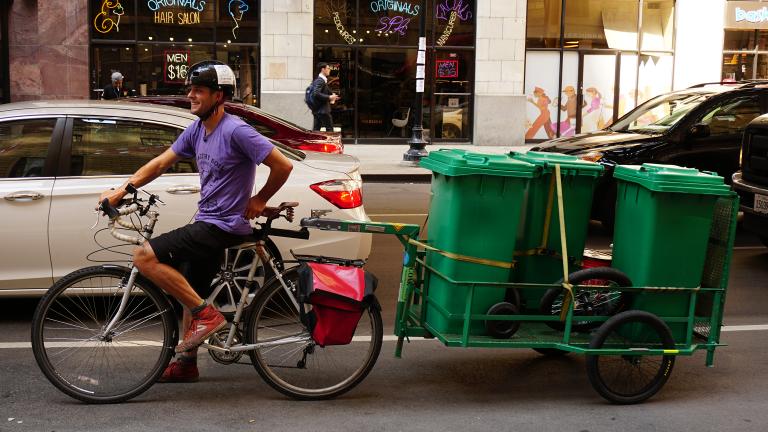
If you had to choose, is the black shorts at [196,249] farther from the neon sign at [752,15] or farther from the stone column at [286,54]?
the neon sign at [752,15]

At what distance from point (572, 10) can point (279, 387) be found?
1890cm

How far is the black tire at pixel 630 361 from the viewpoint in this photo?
5.20m

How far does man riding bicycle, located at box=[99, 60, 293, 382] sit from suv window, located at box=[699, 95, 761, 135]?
7555 millimetres

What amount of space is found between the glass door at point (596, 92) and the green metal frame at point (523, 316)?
689 inches

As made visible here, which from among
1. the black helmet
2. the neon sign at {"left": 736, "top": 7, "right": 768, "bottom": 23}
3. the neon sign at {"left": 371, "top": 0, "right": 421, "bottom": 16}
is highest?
the neon sign at {"left": 736, "top": 7, "right": 768, "bottom": 23}

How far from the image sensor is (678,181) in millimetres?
5234

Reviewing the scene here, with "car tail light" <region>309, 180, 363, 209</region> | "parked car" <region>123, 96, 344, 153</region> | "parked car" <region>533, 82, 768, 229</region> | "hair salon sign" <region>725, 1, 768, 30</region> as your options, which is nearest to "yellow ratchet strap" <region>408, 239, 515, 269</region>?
"car tail light" <region>309, 180, 363, 209</region>

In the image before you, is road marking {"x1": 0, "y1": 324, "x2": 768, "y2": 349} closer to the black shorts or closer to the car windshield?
the black shorts

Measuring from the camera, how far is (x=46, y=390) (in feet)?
17.4

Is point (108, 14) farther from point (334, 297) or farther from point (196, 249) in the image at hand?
point (334, 297)

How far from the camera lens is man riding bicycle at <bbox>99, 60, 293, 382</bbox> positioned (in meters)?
4.96

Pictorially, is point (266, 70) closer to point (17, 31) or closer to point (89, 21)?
point (89, 21)

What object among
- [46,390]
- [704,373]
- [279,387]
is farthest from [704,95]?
[46,390]

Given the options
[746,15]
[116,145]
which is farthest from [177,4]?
[116,145]
